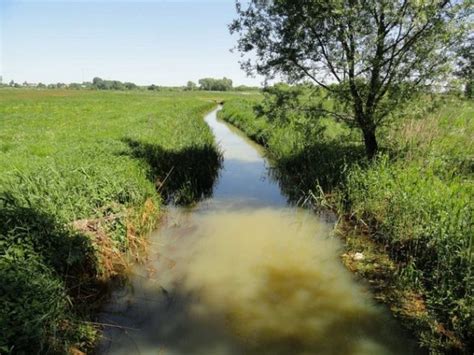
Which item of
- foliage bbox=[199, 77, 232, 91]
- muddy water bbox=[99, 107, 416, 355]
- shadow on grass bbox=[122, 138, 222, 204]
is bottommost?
muddy water bbox=[99, 107, 416, 355]

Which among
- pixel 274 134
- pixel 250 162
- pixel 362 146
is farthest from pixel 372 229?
pixel 274 134

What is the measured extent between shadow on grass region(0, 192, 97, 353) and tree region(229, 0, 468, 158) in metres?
7.13

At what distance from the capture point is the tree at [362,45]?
313 inches

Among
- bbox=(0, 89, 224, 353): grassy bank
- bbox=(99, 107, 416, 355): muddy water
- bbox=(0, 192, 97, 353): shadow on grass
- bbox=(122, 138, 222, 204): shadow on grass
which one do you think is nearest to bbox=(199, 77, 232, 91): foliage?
bbox=(122, 138, 222, 204): shadow on grass

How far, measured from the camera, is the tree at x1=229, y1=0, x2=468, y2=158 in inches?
313

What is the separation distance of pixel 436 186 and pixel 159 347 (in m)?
5.82

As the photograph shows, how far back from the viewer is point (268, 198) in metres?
9.98

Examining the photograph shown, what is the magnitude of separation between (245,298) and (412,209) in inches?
131

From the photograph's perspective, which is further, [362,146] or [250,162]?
[250,162]

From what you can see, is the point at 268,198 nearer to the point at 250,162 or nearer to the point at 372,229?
the point at 372,229

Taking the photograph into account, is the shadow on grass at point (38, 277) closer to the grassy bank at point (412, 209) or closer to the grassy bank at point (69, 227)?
the grassy bank at point (69, 227)

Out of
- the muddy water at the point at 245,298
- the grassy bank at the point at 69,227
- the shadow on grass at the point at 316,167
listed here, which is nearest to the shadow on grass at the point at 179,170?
the grassy bank at the point at 69,227

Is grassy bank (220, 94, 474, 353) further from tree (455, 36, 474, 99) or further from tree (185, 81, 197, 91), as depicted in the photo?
tree (185, 81, 197, 91)

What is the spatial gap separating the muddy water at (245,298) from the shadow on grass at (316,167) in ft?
5.21
